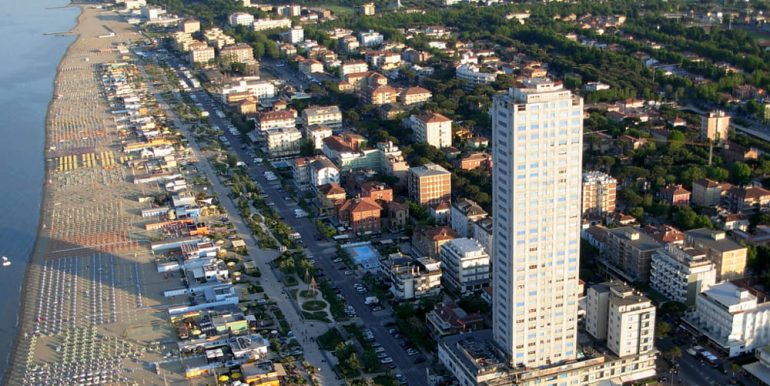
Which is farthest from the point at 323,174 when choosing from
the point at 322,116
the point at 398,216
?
the point at 322,116

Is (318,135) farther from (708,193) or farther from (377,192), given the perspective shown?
(708,193)

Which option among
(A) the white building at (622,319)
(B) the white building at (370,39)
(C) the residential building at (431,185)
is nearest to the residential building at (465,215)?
(C) the residential building at (431,185)

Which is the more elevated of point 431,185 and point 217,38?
point 217,38

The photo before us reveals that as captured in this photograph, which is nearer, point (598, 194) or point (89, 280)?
point (89, 280)

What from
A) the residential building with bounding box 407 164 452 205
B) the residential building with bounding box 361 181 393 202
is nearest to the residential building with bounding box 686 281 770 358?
the residential building with bounding box 407 164 452 205

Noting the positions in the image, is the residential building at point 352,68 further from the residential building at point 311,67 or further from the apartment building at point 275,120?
the apartment building at point 275,120
